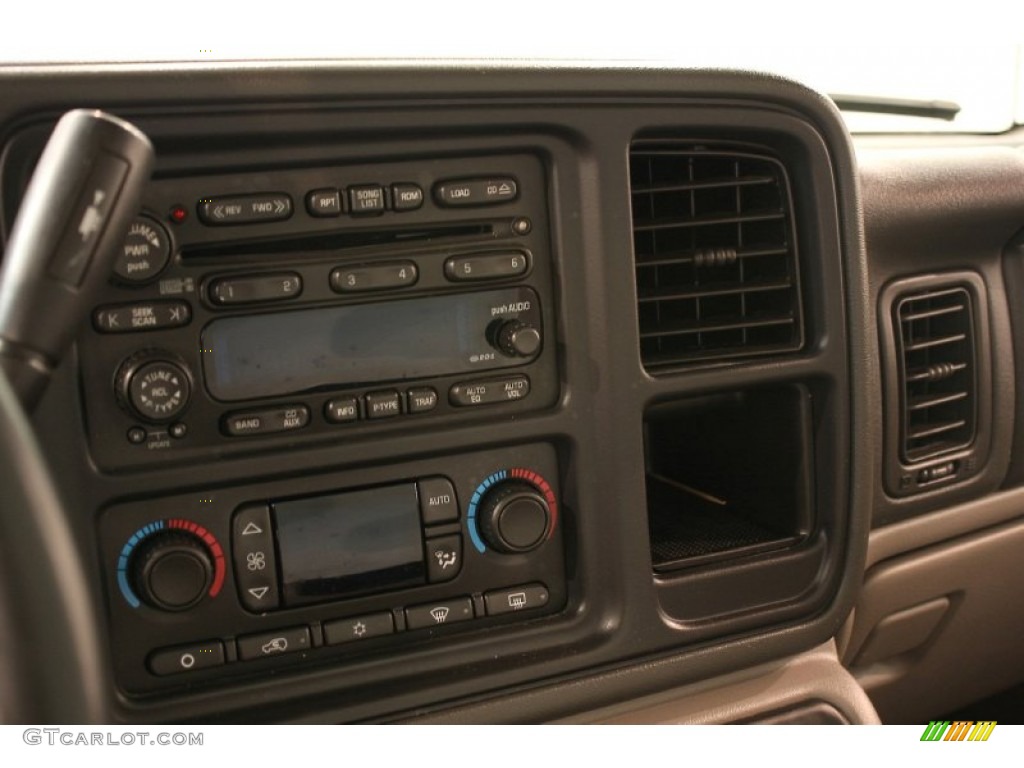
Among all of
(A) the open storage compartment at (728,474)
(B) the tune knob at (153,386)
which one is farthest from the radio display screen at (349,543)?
(A) the open storage compartment at (728,474)

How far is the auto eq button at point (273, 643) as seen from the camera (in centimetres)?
77

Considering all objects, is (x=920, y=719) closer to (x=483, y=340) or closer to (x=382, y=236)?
(x=483, y=340)

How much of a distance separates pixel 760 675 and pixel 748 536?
13 cm

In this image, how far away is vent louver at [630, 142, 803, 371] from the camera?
0.90 meters

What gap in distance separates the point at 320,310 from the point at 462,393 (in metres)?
0.12

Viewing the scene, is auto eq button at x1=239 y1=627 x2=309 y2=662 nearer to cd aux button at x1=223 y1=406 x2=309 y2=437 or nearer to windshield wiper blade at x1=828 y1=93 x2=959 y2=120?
cd aux button at x1=223 y1=406 x2=309 y2=437

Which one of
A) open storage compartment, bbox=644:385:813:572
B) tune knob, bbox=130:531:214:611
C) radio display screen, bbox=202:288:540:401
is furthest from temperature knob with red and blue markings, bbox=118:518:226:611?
open storage compartment, bbox=644:385:813:572

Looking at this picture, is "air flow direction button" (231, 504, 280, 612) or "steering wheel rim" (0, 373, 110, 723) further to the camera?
"air flow direction button" (231, 504, 280, 612)

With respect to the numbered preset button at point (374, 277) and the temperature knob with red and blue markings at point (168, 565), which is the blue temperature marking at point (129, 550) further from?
the numbered preset button at point (374, 277)

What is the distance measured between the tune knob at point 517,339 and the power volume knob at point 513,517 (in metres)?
0.11

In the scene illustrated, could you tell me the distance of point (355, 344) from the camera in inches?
30.4

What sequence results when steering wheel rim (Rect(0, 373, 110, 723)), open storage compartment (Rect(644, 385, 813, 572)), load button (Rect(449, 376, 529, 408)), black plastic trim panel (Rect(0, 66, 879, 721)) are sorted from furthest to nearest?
1. open storage compartment (Rect(644, 385, 813, 572))
2. load button (Rect(449, 376, 529, 408))
3. black plastic trim panel (Rect(0, 66, 879, 721))
4. steering wheel rim (Rect(0, 373, 110, 723))

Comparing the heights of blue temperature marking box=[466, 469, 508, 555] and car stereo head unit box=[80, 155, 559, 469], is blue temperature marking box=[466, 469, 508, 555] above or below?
below

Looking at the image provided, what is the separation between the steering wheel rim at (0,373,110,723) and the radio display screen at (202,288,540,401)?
0.97 ft
